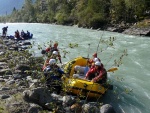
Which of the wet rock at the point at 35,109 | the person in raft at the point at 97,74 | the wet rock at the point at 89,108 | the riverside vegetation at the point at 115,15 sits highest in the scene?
the riverside vegetation at the point at 115,15

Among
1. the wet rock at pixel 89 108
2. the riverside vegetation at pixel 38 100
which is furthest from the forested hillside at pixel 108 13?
the wet rock at pixel 89 108

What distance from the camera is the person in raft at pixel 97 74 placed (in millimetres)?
10438

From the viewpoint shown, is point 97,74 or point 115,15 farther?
point 115,15

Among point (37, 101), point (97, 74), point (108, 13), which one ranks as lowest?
point (37, 101)

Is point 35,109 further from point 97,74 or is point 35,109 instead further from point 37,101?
point 97,74

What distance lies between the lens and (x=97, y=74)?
35.9 feet

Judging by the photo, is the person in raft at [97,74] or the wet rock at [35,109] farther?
the person in raft at [97,74]

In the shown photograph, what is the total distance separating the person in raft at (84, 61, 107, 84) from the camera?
34.2ft

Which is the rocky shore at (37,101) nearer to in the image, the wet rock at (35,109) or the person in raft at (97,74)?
the wet rock at (35,109)

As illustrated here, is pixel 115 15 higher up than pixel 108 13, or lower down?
lower down

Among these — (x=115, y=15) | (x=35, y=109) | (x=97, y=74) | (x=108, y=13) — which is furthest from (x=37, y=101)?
(x=108, y=13)

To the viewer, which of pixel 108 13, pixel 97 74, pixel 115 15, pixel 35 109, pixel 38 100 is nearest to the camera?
pixel 35 109

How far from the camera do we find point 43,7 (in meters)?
119

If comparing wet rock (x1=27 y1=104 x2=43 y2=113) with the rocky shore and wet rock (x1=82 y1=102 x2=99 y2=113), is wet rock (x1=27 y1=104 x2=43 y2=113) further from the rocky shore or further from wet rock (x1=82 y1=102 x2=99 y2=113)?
wet rock (x1=82 y1=102 x2=99 y2=113)
